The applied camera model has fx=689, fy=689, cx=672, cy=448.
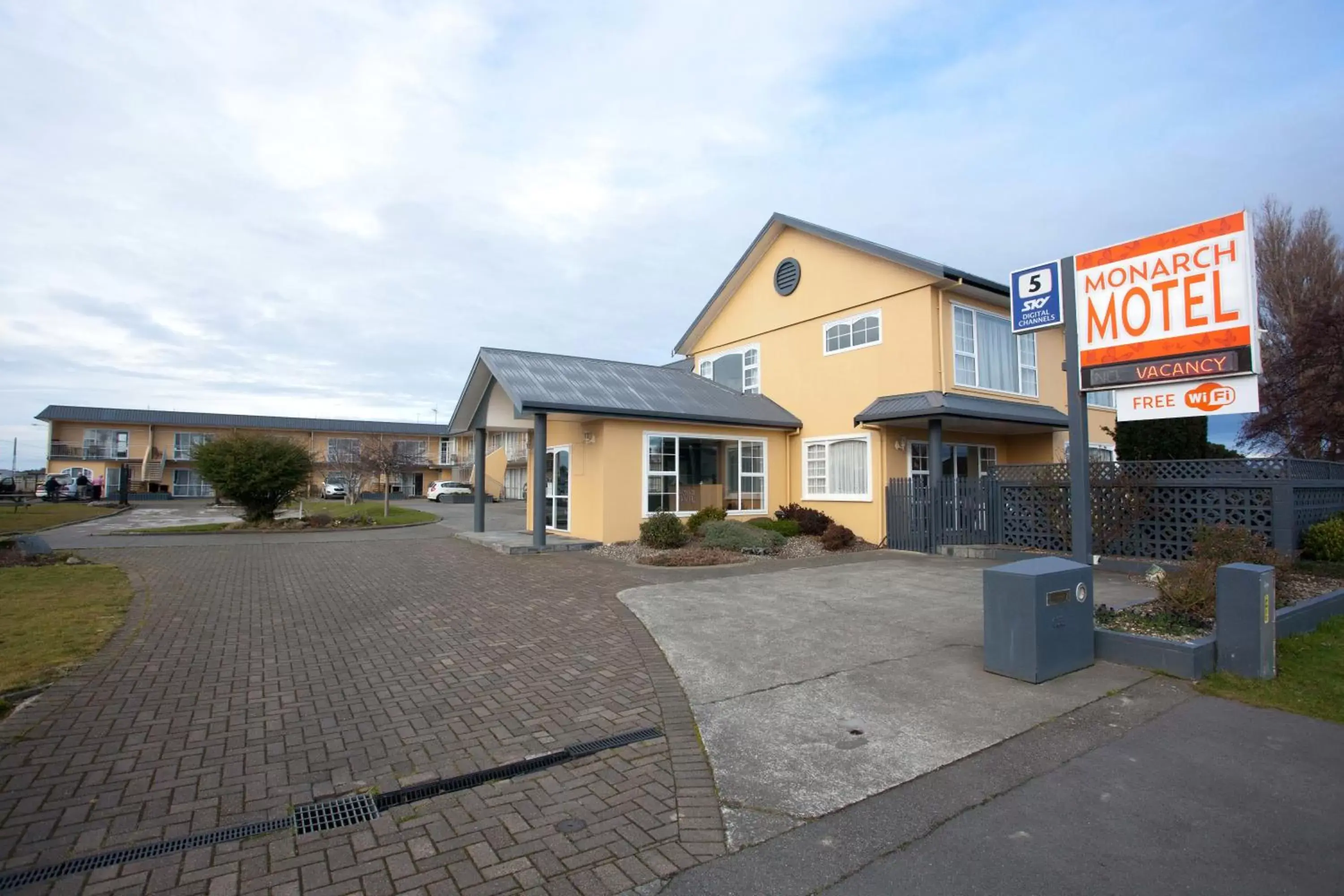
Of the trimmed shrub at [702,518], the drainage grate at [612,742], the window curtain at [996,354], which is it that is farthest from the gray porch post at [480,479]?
the drainage grate at [612,742]

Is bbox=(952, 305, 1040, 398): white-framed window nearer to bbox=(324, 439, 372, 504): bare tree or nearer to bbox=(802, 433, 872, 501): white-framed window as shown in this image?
bbox=(802, 433, 872, 501): white-framed window

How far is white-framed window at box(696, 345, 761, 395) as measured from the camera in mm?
20969

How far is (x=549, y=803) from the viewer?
3.81 m

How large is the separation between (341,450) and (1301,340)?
43107mm

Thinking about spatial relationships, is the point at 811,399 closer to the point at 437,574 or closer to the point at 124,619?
the point at 437,574

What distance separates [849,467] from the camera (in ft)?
57.7

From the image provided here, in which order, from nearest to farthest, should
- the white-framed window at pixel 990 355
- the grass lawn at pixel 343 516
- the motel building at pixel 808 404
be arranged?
the motel building at pixel 808 404, the white-framed window at pixel 990 355, the grass lawn at pixel 343 516

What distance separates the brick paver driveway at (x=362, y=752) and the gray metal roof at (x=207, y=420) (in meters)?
41.1

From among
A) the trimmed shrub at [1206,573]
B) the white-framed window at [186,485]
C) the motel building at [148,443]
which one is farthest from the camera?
the white-framed window at [186,485]

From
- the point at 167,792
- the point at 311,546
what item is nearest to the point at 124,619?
the point at 167,792

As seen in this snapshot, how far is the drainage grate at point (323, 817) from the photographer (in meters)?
3.17

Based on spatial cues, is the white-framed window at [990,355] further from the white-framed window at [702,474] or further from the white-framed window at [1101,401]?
the white-framed window at [702,474]

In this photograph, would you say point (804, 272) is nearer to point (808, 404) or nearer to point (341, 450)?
point (808, 404)

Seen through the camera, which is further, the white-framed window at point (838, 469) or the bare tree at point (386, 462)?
the bare tree at point (386, 462)
